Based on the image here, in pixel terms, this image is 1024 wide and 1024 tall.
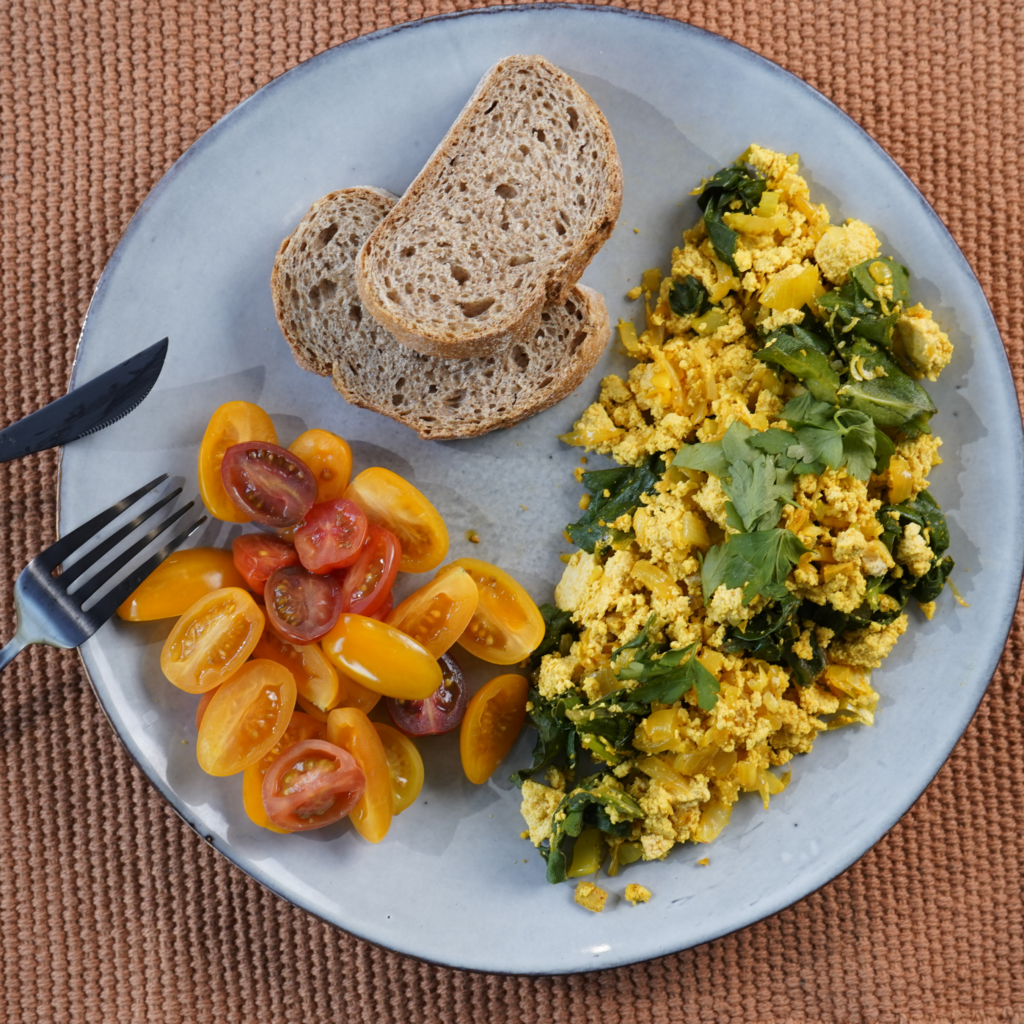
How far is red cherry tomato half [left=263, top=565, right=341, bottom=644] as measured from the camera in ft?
6.46

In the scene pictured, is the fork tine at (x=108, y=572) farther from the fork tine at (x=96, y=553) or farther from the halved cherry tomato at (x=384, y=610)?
the halved cherry tomato at (x=384, y=610)

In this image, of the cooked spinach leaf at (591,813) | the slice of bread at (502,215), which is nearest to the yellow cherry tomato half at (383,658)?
the cooked spinach leaf at (591,813)

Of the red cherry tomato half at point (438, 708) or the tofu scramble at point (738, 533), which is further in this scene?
the red cherry tomato half at point (438, 708)

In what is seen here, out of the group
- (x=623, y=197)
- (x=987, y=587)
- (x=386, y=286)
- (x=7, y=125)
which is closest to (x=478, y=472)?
(x=386, y=286)

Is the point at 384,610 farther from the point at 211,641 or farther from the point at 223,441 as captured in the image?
the point at 223,441

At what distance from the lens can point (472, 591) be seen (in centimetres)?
199

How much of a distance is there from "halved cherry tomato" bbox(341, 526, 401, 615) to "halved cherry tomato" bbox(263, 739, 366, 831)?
0.34 meters

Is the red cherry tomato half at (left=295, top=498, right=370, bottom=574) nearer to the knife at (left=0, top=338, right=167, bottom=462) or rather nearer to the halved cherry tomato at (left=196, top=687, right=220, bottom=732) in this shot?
the halved cherry tomato at (left=196, top=687, right=220, bottom=732)

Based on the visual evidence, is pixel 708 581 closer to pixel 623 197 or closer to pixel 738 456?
pixel 738 456

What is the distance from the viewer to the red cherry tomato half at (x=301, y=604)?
197cm

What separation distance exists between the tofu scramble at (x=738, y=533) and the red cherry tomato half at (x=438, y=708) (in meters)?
0.21

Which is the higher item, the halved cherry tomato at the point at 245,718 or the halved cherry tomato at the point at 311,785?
the halved cherry tomato at the point at 245,718

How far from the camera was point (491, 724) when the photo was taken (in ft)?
6.91

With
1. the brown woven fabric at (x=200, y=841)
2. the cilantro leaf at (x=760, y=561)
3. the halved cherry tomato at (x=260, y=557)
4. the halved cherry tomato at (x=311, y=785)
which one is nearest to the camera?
the cilantro leaf at (x=760, y=561)
